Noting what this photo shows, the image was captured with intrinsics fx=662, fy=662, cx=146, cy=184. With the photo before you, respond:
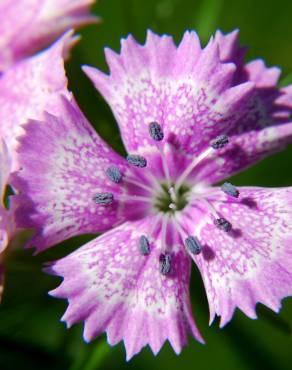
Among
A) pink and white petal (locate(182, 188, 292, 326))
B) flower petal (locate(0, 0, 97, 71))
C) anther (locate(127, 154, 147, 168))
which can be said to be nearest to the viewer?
pink and white petal (locate(182, 188, 292, 326))

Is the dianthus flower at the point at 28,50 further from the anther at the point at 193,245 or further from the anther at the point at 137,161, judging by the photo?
the anther at the point at 193,245

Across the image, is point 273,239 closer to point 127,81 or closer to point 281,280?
point 281,280

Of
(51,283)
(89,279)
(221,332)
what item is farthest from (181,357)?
(89,279)

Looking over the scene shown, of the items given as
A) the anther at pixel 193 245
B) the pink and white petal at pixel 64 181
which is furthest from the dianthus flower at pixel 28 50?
the anther at pixel 193 245

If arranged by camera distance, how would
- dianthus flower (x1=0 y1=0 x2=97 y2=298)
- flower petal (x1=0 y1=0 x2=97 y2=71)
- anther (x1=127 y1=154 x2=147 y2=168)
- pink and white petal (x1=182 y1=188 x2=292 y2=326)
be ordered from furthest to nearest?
flower petal (x1=0 y1=0 x2=97 y2=71), dianthus flower (x1=0 y1=0 x2=97 y2=298), anther (x1=127 y1=154 x2=147 y2=168), pink and white petal (x1=182 y1=188 x2=292 y2=326)

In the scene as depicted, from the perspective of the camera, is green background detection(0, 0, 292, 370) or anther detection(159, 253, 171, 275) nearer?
anther detection(159, 253, 171, 275)

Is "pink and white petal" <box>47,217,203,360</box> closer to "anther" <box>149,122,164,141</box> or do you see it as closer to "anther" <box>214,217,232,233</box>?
"anther" <box>214,217,232,233</box>

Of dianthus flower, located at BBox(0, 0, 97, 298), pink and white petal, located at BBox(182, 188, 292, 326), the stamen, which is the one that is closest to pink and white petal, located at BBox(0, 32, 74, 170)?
dianthus flower, located at BBox(0, 0, 97, 298)
